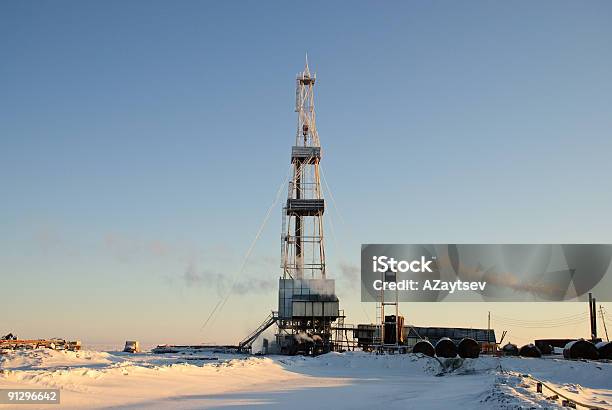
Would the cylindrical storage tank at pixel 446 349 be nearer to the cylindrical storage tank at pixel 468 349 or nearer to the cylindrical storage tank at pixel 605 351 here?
the cylindrical storage tank at pixel 468 349

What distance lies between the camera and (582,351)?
5575 centimetres

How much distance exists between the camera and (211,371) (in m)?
34.9

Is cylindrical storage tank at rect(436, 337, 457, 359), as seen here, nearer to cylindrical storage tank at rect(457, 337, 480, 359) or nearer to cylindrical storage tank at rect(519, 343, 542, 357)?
cylindrical storage tank at rect(457, 337, 480, 359)

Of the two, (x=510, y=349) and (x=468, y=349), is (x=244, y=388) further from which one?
(x=510, y=349)

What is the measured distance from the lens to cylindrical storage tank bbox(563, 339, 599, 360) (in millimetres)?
55219

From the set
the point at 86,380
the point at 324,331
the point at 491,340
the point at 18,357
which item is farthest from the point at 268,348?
the point at 86,380

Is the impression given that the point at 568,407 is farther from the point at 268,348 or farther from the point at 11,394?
the point at 268,348

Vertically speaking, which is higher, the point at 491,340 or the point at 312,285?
the point at 312,285

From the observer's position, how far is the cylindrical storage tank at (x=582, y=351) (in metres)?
55.2

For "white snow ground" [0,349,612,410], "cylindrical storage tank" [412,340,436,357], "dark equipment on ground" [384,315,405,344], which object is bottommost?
"white snow ground" [0,349,612,410]

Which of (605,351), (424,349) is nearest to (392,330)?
(424,349)

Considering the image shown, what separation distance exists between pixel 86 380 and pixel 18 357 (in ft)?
51.8

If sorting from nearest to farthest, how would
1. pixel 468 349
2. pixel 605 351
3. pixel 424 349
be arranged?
pixel 605 351 → pixel 468 349 → pixel 424 349

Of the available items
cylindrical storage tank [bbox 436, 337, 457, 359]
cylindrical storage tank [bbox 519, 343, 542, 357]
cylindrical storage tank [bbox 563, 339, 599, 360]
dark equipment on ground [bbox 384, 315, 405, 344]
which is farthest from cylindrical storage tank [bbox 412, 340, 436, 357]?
cylindrical storage tank [bbox 563, 339, 599, 360]
